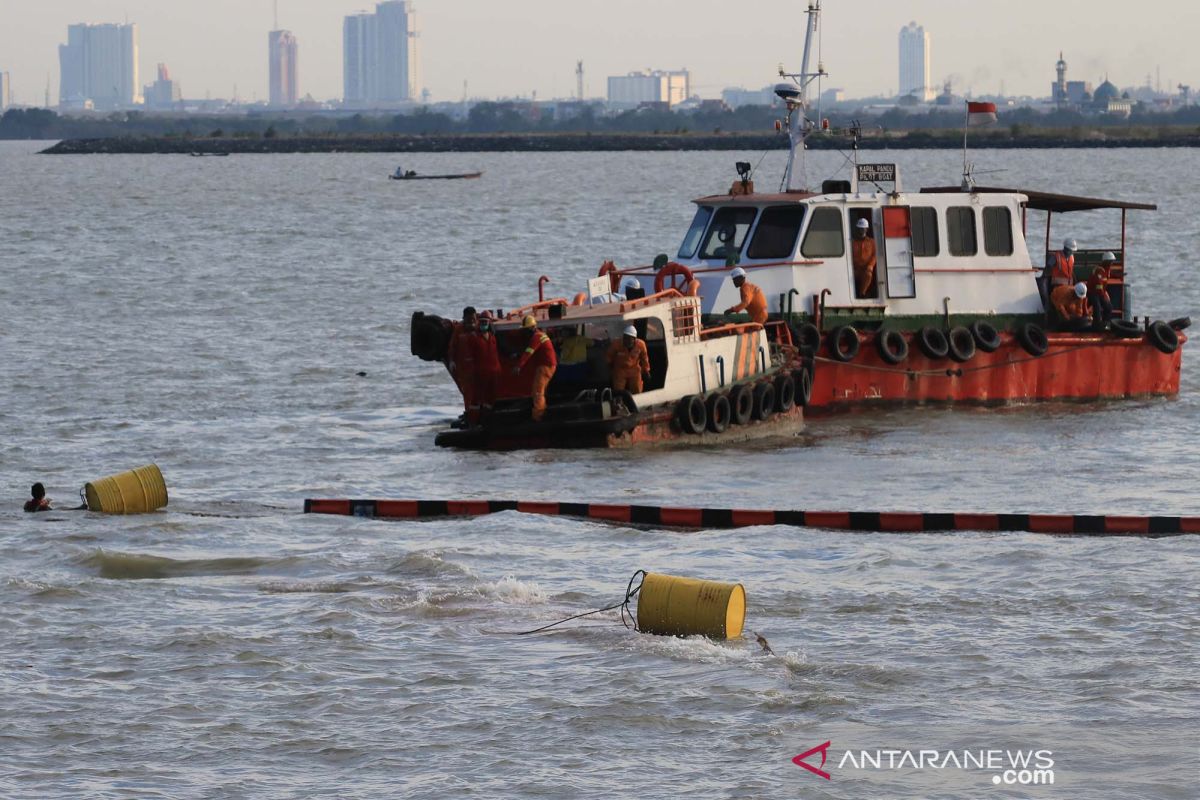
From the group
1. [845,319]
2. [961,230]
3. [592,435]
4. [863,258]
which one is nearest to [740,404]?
[592,435]

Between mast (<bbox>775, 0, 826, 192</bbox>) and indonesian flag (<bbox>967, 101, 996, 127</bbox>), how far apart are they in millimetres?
2048

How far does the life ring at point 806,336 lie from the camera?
934 inches

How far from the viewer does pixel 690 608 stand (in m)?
13.0

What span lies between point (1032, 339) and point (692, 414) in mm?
5870

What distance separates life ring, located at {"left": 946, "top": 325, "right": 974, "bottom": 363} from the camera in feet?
80.8

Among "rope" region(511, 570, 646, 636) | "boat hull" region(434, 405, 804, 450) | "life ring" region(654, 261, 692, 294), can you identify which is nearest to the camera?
"rope" region(511, 570, 646, 636)

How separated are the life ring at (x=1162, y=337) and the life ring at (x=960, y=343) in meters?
2.99

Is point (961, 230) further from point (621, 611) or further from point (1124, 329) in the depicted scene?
point (621, 611)

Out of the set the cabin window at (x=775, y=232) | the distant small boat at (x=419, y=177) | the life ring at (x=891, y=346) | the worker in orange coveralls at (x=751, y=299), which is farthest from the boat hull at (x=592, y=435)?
the distant small boat at (x=419, y=177)

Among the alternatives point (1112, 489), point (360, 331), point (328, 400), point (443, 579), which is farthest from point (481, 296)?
point (443, 579)

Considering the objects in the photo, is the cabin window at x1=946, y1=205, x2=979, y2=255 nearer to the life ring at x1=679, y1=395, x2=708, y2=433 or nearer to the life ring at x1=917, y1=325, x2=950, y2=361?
the life ring at x1=917, y1=325, x2=950, y2=361

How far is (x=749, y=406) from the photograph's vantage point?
22125 mm

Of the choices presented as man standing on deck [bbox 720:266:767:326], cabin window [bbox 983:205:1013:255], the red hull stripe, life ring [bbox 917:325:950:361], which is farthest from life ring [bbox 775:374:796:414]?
the red hull stripe

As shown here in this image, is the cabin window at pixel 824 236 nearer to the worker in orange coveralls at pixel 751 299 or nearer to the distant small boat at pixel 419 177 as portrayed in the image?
the worker in orange coveralls at pixel 751 299
